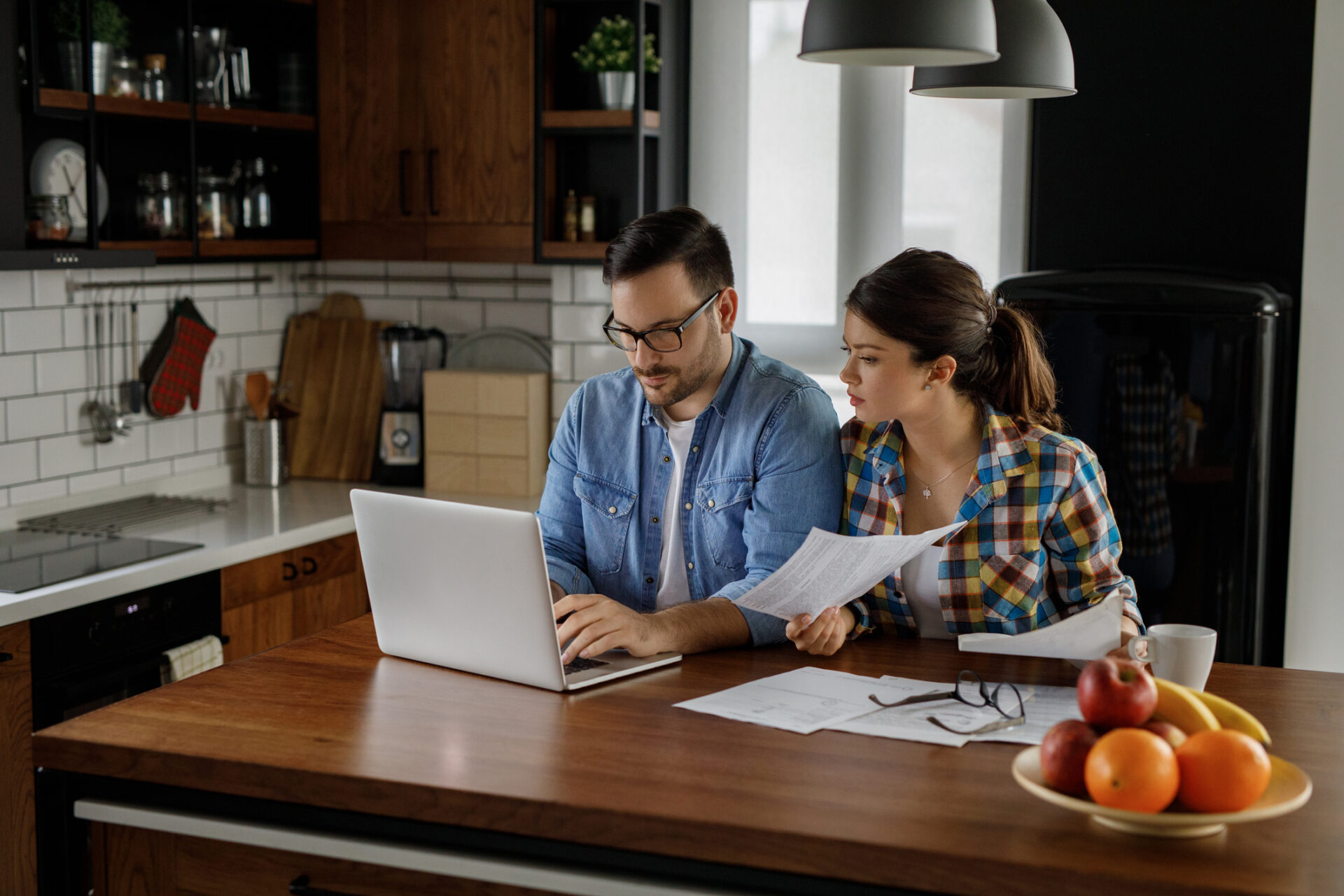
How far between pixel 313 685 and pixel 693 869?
2.19 ft

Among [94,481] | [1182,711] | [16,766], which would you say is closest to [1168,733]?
[1182,711]

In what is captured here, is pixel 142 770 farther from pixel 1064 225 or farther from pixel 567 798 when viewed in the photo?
pixel 1064 225

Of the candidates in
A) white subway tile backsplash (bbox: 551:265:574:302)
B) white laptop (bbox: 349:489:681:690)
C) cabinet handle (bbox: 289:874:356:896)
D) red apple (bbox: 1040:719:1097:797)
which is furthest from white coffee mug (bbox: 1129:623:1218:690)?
white subway tile backsplash (bbox: 551:265:574:302)

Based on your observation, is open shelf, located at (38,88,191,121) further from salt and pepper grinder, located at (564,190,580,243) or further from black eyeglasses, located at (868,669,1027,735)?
black eyeglasses, located at (868,669,1027,735)

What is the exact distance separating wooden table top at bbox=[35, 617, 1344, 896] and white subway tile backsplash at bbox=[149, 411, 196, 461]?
2018 mm

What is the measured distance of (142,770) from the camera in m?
1.60

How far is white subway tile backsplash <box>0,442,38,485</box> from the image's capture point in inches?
131

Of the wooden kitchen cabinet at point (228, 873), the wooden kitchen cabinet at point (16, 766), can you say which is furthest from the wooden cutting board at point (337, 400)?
the wooden kitchen cabinet at point (228, 873)

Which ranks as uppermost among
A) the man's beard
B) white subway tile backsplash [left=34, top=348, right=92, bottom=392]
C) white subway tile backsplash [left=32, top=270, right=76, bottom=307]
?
white subway tile backsplash [left=32, top=270, right=76, bottom=307]

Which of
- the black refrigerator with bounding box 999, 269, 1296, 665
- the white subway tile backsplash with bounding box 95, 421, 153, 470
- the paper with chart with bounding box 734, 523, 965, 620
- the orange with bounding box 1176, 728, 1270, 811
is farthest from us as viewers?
the white subway tile backsplash with bounding box 95, 421, 153, 470

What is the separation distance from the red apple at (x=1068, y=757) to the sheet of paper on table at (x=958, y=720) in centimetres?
23

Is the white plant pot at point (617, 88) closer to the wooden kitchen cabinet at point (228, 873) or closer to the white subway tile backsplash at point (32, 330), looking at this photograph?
the white subway tile backsplash at point (32, 330)

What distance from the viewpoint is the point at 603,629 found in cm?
187

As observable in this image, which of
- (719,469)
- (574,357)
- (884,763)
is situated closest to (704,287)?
(719,469)
